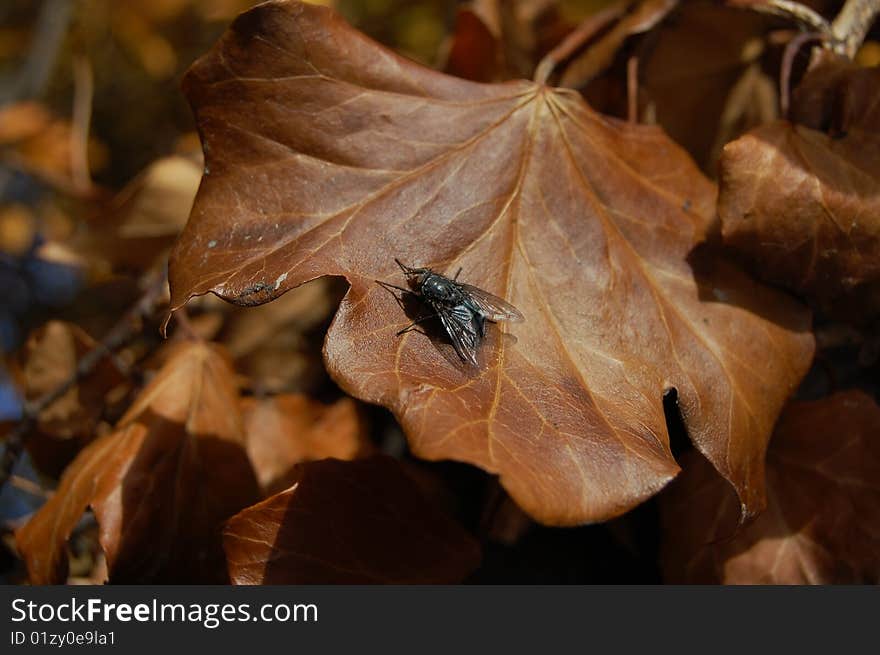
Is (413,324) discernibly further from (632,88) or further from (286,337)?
(286,337)

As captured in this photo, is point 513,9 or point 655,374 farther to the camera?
point 513,9

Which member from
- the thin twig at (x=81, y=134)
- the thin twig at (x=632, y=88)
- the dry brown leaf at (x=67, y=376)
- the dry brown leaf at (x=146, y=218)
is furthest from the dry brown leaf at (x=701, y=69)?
the thin twig at (x=81, y=134)

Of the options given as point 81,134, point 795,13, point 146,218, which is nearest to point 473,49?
point 795,13

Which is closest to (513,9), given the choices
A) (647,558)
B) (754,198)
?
(754,198)

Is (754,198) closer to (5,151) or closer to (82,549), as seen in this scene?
(82,549)

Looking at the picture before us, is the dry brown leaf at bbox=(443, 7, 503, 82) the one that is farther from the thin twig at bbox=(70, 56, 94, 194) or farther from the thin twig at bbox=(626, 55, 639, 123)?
the thin twig at bbox=(70, 56, 94, 194)

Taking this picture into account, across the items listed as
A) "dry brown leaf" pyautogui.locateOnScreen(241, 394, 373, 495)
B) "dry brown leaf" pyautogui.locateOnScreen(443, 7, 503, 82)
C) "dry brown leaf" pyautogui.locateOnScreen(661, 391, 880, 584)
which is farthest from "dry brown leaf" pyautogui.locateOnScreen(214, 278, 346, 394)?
"dry brown leaf" pyautogui.locateOnScreen(661, 391, 880, 584)
